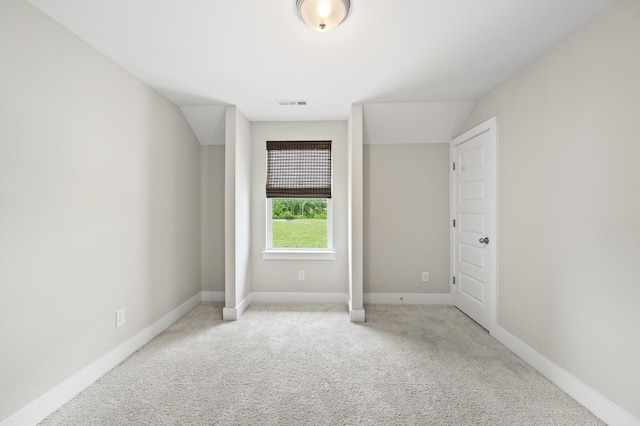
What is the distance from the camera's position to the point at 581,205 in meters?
1.81

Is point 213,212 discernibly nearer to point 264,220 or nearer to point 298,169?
point 264,220

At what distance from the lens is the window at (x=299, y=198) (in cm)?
374

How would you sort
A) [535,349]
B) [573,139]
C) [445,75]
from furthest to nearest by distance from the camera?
[445,75]
[535,349]
[573,139]

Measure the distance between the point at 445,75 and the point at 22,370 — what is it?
3.70m

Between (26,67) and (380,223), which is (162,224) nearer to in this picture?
(26,67)

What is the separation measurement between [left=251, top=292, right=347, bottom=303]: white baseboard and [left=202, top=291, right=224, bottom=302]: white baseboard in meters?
0.45

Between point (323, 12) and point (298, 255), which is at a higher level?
point (323, 12)

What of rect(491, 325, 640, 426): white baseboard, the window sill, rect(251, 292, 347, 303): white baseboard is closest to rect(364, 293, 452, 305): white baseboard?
rect(251, 292, 347, 303): white baseboard

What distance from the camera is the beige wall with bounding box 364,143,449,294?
368 cm

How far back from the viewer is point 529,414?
1.70 metres

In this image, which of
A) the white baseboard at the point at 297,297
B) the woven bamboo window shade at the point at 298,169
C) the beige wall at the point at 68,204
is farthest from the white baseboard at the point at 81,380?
the woven bamboo window shade at the point at 298,169

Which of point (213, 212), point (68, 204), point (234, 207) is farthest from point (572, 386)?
point (213, 212)

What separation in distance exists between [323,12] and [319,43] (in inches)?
17.0

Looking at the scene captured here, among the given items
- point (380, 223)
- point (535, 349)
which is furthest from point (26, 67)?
point (535, 349)
